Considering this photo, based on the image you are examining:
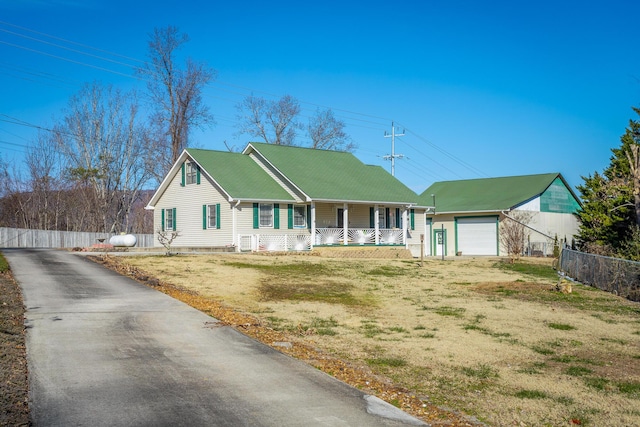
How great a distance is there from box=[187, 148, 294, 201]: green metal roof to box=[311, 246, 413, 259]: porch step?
136 inches

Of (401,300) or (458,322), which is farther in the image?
(401,300)

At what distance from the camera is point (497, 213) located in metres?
38.2

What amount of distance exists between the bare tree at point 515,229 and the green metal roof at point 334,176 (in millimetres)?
5626

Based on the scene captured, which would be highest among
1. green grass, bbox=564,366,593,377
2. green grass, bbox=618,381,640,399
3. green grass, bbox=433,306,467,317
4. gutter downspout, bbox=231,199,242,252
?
gutter downspout, bbox=231,199,242,252

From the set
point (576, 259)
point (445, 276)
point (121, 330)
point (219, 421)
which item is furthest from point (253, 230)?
point (219, 421)

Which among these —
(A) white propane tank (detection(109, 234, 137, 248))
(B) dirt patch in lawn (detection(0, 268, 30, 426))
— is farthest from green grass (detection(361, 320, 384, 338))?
(A) white propane tank (detection(109, 234, 137, 248))

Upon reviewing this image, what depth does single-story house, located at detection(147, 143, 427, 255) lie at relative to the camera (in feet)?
104

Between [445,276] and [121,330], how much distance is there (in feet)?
47.3

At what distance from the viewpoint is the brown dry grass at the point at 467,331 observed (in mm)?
7012

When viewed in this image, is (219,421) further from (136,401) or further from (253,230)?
(253,230)

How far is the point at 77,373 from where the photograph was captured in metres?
7.38

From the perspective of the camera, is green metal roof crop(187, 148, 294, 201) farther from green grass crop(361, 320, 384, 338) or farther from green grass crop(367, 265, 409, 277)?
green grass crop(361, 320, 384, 338)

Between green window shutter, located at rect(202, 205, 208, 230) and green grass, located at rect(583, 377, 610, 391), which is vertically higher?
green window shutter, located at rect(202, 205, 208, 230)

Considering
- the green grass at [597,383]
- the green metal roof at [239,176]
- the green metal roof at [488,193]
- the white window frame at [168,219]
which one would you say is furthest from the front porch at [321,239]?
the green grass at [597,383]
